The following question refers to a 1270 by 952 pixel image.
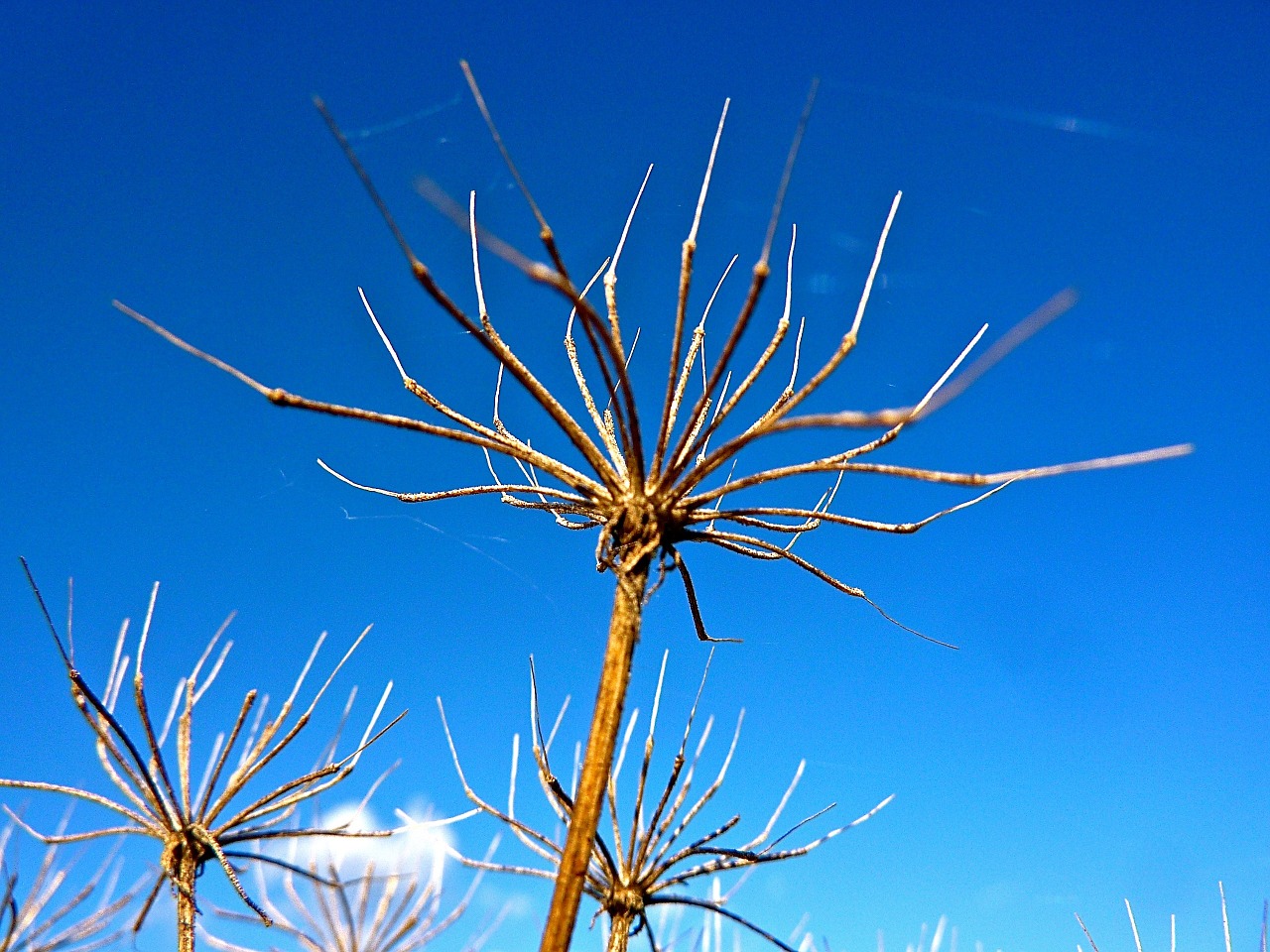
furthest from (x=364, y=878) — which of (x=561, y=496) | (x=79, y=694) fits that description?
(x=561, y=496)

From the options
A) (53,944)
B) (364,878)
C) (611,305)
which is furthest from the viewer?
(53,944)

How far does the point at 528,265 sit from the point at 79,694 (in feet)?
21.6

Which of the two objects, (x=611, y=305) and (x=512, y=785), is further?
(x=512, y=785)

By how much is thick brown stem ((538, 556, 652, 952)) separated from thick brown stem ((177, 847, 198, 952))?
556 cm

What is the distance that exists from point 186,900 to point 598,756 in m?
6.12

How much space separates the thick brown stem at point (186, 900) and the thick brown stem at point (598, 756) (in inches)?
219

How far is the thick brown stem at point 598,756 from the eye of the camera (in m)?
4.29

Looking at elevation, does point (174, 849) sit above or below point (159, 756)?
below

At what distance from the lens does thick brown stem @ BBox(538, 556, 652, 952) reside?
14.1 feet

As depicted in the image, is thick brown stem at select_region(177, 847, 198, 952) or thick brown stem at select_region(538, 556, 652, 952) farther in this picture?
thick brown stem at select_region(177, 847, 198, 952)

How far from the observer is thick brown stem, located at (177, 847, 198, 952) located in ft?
26.8

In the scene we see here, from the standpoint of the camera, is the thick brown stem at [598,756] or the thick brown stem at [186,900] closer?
the thick brown stem at [598,756]

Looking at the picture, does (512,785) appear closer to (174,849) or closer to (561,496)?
(174,849)

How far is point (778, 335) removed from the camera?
5.94 meters
